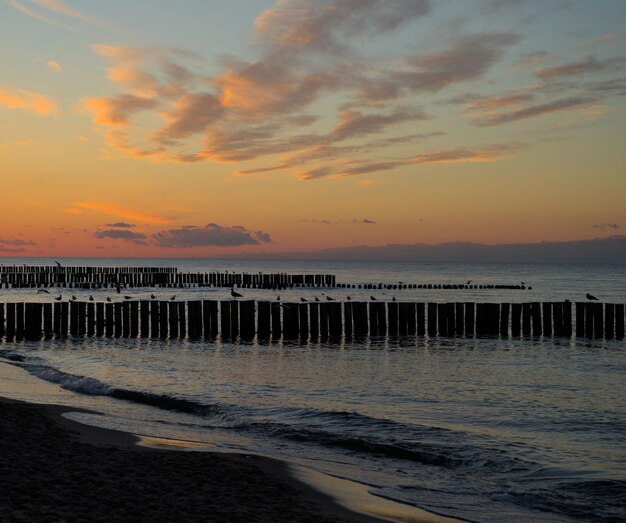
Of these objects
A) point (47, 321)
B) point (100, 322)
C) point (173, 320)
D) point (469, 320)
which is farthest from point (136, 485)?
point (47, 321)

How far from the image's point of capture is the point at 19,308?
2441 centimetres

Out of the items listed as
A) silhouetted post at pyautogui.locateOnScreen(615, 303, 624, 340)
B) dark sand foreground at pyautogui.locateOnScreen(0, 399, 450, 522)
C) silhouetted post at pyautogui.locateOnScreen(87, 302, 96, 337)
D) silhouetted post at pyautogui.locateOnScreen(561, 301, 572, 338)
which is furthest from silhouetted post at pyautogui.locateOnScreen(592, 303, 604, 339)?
dark sand foreground at pyautogui.locateOnScreen(0, 399, 450, 522)

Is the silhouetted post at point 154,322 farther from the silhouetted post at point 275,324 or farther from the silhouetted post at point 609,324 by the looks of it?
the silhouetted post at point 609,324

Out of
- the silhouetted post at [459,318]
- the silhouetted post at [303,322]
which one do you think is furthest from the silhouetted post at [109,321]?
the silhouetted post at [459,318]

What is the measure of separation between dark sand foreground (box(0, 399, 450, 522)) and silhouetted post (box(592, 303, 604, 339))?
771 inches

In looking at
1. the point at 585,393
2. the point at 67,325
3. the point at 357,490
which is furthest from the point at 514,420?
the point at 67,325

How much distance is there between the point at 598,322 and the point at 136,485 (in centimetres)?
2200

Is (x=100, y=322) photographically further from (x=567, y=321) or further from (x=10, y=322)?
Result: (x=567, y=321)

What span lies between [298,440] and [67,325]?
17.4m

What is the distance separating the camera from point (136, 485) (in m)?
6.65

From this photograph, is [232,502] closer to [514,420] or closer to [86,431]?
[86,431]

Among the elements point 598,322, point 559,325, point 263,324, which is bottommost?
point 559,325

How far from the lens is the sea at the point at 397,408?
311 inches

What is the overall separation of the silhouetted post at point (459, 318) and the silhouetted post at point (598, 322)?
4.76 metres
